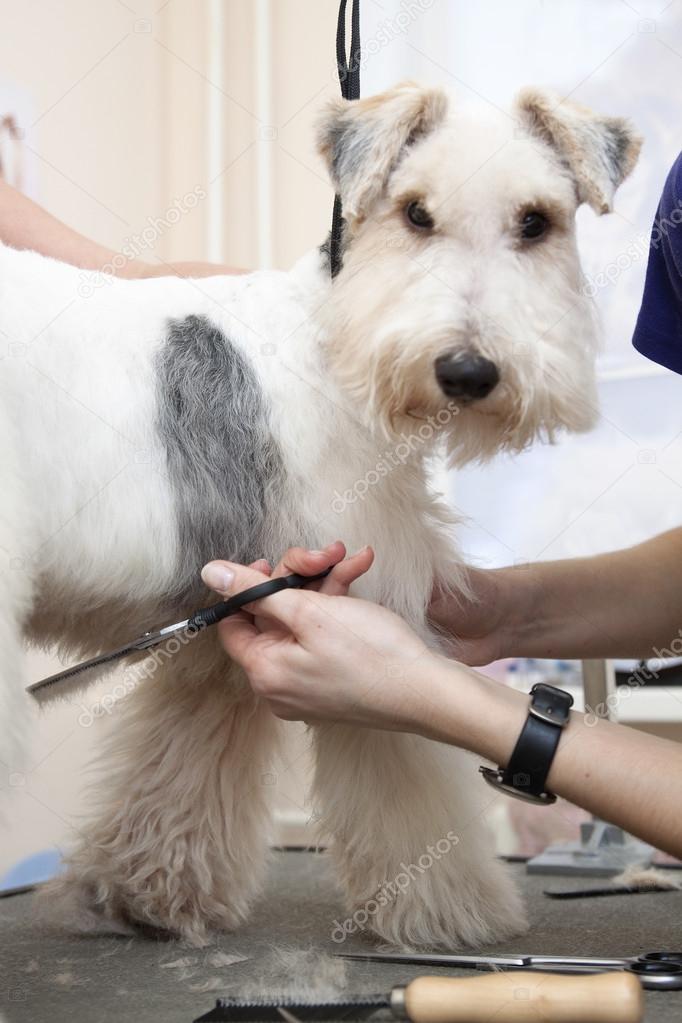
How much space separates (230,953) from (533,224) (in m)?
0.83

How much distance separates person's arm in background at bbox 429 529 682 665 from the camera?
1.44 m

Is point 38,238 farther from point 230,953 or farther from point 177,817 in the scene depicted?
point 230,953

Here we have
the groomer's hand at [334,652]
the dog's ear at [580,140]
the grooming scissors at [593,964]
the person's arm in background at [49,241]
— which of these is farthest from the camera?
the person's arm in background at [49,241]

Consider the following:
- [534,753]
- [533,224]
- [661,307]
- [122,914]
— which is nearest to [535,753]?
[534,753]

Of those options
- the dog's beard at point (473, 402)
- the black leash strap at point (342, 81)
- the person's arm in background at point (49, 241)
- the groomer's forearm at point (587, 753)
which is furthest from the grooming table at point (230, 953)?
the person's arm in background at point (49, 241)

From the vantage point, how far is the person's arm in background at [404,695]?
96 cm

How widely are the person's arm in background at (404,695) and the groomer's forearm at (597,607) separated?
43cm

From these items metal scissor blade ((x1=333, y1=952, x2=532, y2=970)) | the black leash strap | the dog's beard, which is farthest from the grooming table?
the black leash strap

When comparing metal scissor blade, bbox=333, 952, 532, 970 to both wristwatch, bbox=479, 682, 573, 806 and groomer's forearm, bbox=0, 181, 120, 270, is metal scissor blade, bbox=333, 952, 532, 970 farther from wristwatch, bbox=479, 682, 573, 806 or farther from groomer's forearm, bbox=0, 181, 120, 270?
groomer's forearm, bbox=0, 181, 120, 270

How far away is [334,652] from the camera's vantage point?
1.00 metres

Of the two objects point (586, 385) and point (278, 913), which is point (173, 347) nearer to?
point (586, 385)

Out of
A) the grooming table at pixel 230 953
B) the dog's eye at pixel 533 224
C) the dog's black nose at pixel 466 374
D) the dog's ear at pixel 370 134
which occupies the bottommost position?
the grooming table at pixel 230 953

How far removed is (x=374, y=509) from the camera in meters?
1.10

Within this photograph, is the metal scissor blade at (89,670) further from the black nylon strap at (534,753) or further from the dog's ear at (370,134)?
the dog's ear at (370,134)
